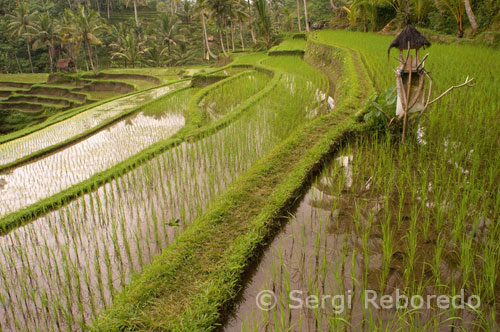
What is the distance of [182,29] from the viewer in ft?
87.1

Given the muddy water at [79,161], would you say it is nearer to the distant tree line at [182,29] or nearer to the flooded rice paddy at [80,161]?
the flooded rice paddy at [80,161]

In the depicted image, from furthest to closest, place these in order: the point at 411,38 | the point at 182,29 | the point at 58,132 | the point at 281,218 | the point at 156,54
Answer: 1. the point at 182,29
2. the point at 156,54
3. the point at 58,132
4. the point at 411,38
5. the point at 281,218

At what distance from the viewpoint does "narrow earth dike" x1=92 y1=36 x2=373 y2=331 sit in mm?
1616

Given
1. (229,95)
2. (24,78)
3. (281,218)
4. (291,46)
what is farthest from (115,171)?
(24,78)

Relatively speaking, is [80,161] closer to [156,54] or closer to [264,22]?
[264,22]

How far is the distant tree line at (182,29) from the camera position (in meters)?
11.6

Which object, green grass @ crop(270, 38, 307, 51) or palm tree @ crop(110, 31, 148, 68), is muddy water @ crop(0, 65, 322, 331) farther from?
palm tree @ crop(110, 31, 148, 68)

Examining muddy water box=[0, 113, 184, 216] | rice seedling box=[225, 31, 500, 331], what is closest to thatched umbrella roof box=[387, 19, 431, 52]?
rice seedling box=[225, 31, 500, 331]

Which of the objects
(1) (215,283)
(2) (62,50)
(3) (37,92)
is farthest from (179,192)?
(2) (62,50)

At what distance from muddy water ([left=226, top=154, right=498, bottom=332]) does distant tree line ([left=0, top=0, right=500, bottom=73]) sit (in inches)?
A: 319

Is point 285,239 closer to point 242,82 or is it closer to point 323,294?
point 323,294

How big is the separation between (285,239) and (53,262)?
5.18 ft

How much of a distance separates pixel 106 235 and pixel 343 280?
180cm

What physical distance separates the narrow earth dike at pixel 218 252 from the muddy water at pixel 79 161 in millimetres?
2373
